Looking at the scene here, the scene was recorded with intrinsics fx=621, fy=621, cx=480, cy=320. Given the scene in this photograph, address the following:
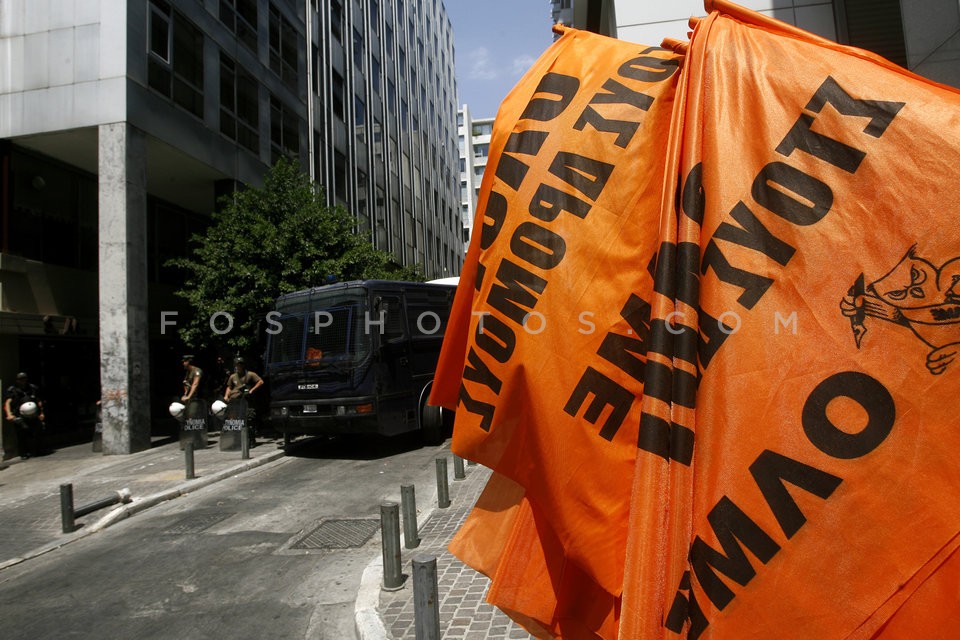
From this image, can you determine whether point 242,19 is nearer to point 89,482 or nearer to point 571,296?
point 89,482

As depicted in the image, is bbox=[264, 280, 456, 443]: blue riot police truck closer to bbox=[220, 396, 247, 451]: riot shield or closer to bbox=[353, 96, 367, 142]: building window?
bbox=[220, 396, 247, 451]: riot shield

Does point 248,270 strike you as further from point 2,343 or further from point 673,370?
point 673,370

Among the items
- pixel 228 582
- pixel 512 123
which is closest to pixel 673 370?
pixel 512 123

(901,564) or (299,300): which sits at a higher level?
(299,300)

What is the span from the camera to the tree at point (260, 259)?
14883 millimetres

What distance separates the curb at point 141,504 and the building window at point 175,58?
1016 centimetres

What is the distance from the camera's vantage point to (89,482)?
10.8m

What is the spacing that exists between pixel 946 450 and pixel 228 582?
5.92 meters

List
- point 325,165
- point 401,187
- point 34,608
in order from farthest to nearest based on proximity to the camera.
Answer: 1. point 401,187
2. point 325,165
3. point 34,608

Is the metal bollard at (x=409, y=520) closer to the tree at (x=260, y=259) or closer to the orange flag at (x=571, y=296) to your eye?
the orange flag at (x=571, y=296)

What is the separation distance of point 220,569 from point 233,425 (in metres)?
7.61

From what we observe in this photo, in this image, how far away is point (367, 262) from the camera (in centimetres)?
1703

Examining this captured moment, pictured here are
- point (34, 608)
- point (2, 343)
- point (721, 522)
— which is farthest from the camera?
point (2, 343)

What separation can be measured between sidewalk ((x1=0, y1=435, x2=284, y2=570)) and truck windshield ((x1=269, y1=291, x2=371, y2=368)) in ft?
7.25
